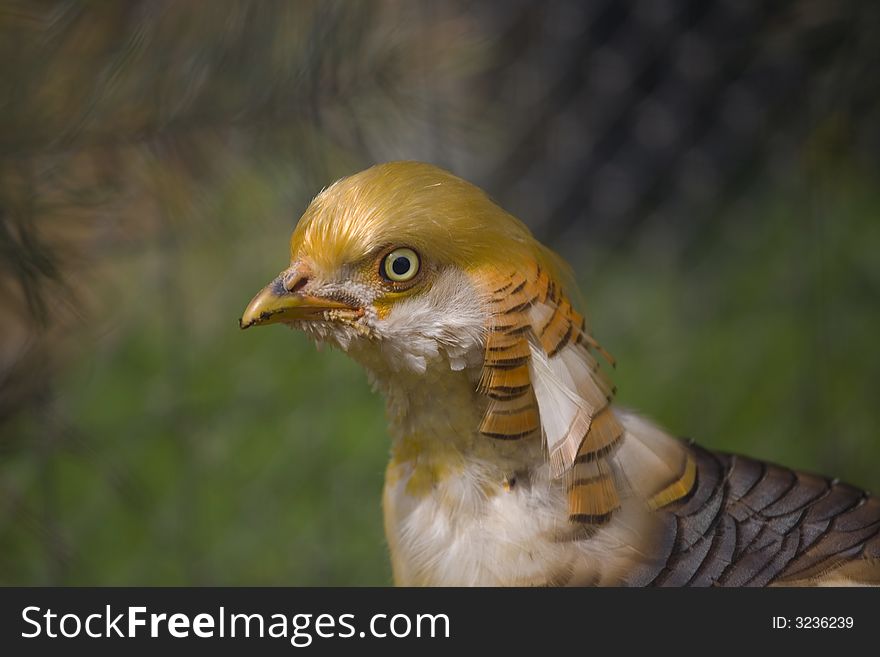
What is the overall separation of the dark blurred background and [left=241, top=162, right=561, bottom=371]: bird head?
34 centimetres

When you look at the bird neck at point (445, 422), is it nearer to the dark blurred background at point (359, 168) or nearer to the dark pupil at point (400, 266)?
the dark pupil at point (400, 266)

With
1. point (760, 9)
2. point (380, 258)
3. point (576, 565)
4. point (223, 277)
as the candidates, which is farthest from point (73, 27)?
point (760, 9)

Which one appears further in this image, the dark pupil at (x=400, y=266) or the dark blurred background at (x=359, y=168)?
the dark blurred background at (x=359, y=168)

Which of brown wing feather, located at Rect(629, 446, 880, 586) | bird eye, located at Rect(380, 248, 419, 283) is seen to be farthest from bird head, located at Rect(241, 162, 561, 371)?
brown wing feather, located at Rect(629, 446, 880, 586)

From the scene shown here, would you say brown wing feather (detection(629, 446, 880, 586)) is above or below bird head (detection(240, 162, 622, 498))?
below

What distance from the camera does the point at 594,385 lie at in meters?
1.14

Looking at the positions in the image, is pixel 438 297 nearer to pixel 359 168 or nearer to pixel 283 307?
pixel 283 307

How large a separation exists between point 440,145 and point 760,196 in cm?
136

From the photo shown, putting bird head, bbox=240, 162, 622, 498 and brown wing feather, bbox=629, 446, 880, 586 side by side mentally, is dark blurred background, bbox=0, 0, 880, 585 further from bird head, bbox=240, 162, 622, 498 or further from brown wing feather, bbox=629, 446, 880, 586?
brown wing feather, bbox=629, 446, 880, 586

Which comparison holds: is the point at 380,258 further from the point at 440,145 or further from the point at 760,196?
the point at 760,196

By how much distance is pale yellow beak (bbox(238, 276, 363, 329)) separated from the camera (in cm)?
109

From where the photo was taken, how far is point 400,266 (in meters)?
1.08

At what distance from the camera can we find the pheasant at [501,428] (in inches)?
42.9

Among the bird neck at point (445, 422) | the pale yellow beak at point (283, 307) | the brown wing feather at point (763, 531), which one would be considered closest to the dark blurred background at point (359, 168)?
the pale yellow beak at point (283, 307)
